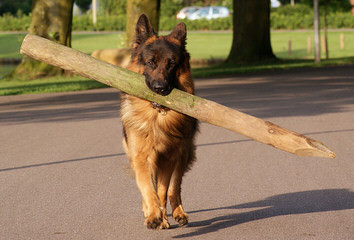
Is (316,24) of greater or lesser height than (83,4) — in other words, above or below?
below

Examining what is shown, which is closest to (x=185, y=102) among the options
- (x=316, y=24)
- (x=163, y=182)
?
(x=163, y=182)

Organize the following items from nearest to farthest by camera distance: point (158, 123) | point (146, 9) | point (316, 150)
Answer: point (316, 150) < point (158, 123) < point (146, 9)

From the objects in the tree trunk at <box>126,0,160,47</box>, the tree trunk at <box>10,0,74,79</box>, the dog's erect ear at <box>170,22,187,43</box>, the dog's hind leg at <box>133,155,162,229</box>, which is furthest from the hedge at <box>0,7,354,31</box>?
the dog's hind leg at <box>133,155,162,229</box>

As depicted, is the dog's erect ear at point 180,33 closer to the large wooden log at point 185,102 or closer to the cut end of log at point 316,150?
the large wooden log at point 185,102

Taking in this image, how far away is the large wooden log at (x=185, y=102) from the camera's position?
629 cm

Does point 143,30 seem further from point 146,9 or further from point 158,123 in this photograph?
point 146,9

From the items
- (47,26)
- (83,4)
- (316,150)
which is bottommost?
(316,150)

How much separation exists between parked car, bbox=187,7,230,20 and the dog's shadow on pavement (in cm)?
6797

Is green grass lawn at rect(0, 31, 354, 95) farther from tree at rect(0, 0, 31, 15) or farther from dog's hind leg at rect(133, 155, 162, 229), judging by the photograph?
tree at rect(0, 0, 31, 15)

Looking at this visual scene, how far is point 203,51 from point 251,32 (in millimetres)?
19104

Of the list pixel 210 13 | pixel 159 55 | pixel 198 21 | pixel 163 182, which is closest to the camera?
pixel 159 55

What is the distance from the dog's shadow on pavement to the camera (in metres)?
7.19

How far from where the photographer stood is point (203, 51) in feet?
173

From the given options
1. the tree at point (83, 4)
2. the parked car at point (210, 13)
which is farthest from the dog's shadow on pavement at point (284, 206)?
the tree at point (83, 4)
